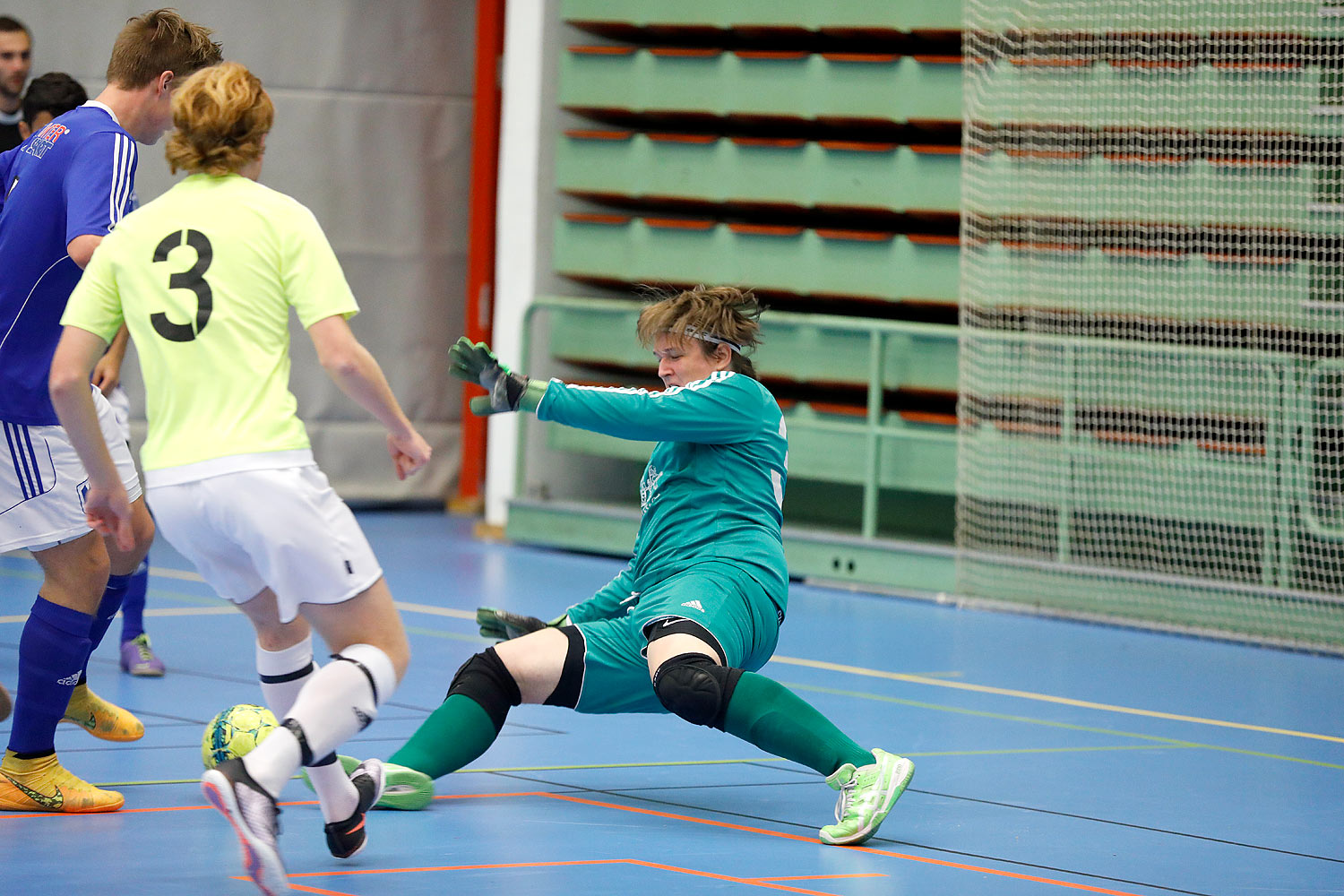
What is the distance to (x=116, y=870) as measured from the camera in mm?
3947

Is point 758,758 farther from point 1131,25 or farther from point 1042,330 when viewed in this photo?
point 1131,25

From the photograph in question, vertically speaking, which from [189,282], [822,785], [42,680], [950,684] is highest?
[189,282]

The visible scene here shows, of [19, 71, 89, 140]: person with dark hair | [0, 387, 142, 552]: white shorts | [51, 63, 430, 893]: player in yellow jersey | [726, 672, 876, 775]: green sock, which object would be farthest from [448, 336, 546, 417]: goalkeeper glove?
[19, 71, 89, 140]: person with dark hair

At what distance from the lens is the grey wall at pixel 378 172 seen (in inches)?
467

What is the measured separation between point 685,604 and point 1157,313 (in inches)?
213

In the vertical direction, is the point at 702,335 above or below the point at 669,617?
above

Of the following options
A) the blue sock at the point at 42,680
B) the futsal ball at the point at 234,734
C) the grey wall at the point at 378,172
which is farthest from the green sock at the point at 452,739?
the grey wall at the point at 378,172

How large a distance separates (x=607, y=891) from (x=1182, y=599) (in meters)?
5.58

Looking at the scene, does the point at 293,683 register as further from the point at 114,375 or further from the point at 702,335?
the point at 114,375

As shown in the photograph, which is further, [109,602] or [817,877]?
[109,602]

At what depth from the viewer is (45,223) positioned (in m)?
4.55

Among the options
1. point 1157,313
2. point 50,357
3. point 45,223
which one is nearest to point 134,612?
point 50,357

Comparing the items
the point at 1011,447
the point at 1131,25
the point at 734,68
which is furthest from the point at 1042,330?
the point at 734,68

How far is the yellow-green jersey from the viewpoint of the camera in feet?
11.9
